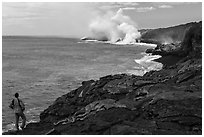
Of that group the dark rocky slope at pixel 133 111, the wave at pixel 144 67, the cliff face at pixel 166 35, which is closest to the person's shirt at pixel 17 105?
the dark rocky slope at pixel 133 111

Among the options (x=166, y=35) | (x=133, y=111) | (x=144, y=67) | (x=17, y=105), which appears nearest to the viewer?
(x=133, y=111)

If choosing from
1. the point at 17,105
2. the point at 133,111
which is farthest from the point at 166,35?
the point at 17,105

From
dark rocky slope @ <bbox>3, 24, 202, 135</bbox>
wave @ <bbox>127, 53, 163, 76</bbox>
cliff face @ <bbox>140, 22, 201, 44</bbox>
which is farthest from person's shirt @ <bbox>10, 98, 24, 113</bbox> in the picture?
cliff face @ <bbox>140, 22, 201, 44</bbox>

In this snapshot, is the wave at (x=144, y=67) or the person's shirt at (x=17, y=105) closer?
the person's shirt at (x=17, y=105)

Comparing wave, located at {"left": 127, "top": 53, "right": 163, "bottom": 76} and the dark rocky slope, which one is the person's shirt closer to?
the dark rocky slope

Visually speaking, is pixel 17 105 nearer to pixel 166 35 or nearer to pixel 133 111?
pixel 133 111

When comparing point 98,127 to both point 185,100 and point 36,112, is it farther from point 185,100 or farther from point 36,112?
point 36,112

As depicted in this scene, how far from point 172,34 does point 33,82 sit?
114 metres

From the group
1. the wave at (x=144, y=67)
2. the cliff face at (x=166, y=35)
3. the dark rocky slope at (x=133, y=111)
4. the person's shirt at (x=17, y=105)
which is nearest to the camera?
the dark rocky slope at (x=133, y=111)

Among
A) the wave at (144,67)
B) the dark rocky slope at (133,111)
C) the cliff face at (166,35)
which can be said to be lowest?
the dark rocky slope at (133,111)

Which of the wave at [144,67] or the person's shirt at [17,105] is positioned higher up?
the wave at [144,67]

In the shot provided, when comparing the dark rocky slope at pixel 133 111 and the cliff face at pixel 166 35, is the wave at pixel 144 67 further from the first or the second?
the cliff face at pixel 166 35

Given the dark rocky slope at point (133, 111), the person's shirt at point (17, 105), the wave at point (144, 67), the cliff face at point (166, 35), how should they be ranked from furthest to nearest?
the cliff face at point (166, 35)
the wave at point (144, 67)
the person's shirt at point (17, 105)
the dark rocky slope at point (133, 111)

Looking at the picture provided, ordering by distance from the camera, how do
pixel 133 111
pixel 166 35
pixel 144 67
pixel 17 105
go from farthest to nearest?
1. pixel 166 35
2. pixel 144 67
3. pixel 17 105
4. pixel 133 111
